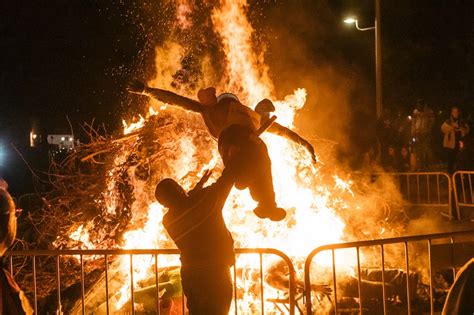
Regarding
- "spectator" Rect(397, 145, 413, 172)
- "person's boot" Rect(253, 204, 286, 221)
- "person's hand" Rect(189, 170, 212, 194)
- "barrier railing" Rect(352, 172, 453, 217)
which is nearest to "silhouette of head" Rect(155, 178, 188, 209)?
"person's hand" Rect(189, 170, 212, 194)

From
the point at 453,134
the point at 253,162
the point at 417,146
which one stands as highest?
the point at 417,146

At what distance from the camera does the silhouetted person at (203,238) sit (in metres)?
3.61

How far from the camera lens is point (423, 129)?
14.0 m

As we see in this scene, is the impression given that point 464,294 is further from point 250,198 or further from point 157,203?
point 157,203

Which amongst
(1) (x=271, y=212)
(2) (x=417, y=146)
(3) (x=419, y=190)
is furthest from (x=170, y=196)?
(2) (x=417, y=146)

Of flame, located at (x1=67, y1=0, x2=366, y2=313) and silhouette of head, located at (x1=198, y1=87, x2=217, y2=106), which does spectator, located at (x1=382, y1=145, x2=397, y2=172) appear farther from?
silhouette of head, located at (x1=198, y1=87, x2=217, y2=106)

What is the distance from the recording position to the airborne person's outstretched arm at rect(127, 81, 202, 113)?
16.6 ft

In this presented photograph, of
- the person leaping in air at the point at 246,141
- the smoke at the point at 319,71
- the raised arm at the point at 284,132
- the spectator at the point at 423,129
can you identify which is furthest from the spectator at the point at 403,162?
the person leaping in air at the point at 246,141

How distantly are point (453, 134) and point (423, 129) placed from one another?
227 centimetres

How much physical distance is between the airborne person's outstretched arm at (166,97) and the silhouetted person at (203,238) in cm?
148

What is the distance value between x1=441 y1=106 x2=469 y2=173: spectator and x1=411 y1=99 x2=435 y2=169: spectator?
1.96 m

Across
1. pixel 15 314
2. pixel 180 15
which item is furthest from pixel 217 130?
pixel 180 15

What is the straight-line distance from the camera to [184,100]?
5109 millimetres

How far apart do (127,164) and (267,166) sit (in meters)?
4.30
